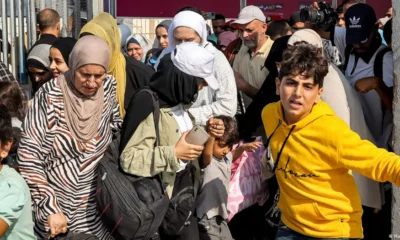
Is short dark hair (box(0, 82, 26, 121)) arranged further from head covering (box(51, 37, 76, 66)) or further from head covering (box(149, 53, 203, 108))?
head covering (box(149, 53, 203, 108))

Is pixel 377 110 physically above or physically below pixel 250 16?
below

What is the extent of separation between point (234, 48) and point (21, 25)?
193 centimetres

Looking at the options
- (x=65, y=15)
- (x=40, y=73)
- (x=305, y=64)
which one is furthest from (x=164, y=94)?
(x=65, y=15)

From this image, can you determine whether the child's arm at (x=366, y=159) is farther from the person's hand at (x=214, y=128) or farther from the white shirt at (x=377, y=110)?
the white shirt at (x=377, y=110)

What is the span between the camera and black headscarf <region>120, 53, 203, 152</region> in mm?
4516

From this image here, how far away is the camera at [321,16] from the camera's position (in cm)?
627

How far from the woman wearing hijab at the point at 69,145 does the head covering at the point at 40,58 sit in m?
1.39

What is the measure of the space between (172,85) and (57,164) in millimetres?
810

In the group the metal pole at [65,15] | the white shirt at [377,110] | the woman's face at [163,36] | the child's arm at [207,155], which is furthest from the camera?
the woman's face at [163,36]

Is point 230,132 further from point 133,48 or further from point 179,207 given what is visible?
point 133,48

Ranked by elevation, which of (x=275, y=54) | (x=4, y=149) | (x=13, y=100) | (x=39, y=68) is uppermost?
(x=275, y=54)

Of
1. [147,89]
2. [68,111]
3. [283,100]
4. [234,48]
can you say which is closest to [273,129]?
[283,100]

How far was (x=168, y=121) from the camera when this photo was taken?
15.5 feet

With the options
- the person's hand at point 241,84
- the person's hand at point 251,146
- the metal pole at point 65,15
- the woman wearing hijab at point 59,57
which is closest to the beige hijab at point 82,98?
the woman wearing hijab at point 59,57
